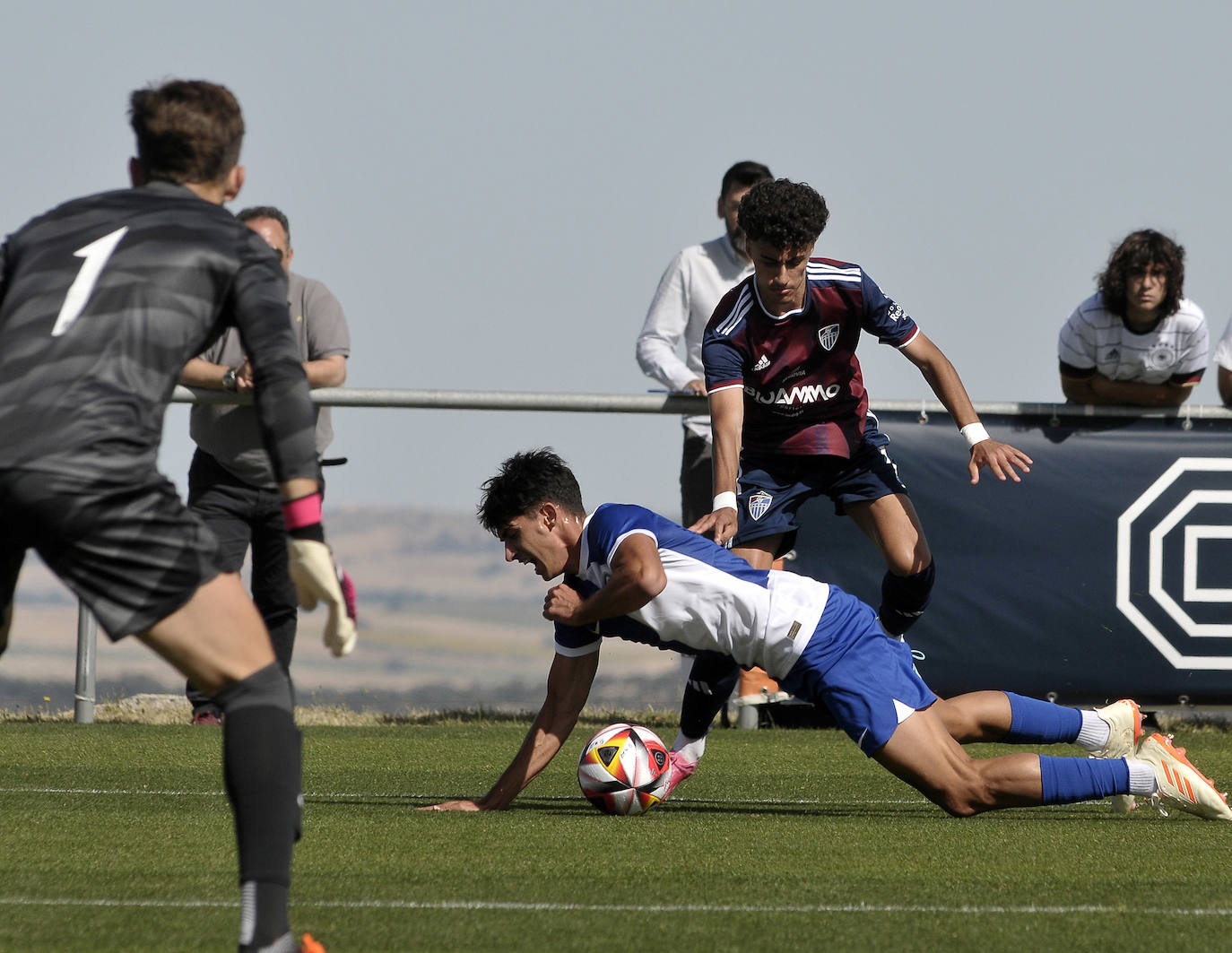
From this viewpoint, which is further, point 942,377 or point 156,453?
point 942,377

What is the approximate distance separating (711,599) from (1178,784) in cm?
161

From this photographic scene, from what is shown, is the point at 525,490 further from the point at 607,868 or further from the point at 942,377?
the point at 942,377

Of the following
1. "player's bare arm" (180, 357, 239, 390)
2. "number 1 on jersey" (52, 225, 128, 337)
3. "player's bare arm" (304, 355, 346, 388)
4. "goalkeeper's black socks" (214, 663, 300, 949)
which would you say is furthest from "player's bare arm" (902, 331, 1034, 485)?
"number 1 on jersey" (52, 225, 128, 337)

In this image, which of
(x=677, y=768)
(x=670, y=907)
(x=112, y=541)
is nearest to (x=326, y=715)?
(x=677, y=768)

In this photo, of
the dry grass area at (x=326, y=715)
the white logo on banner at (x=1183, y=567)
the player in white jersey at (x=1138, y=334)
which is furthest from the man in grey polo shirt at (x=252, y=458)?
the white logo on banner at (x=1183, y=567)

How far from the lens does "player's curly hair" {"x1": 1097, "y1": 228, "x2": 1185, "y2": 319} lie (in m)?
7.81

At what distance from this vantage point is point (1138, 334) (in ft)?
26.4

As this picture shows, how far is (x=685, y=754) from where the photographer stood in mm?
6008

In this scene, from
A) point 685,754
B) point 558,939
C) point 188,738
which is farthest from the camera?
point 188,738

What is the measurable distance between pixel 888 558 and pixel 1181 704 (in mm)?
1980

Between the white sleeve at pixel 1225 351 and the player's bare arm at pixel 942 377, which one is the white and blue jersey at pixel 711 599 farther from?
the white sleeve at pixel 1225 351

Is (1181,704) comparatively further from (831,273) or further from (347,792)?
(347,792)

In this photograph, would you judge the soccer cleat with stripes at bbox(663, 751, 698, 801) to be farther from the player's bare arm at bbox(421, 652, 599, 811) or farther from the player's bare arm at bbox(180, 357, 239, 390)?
the player's bare arm at bbox(180, 357, 239, 390)

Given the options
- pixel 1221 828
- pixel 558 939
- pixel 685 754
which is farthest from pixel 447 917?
pixel 1221 828
